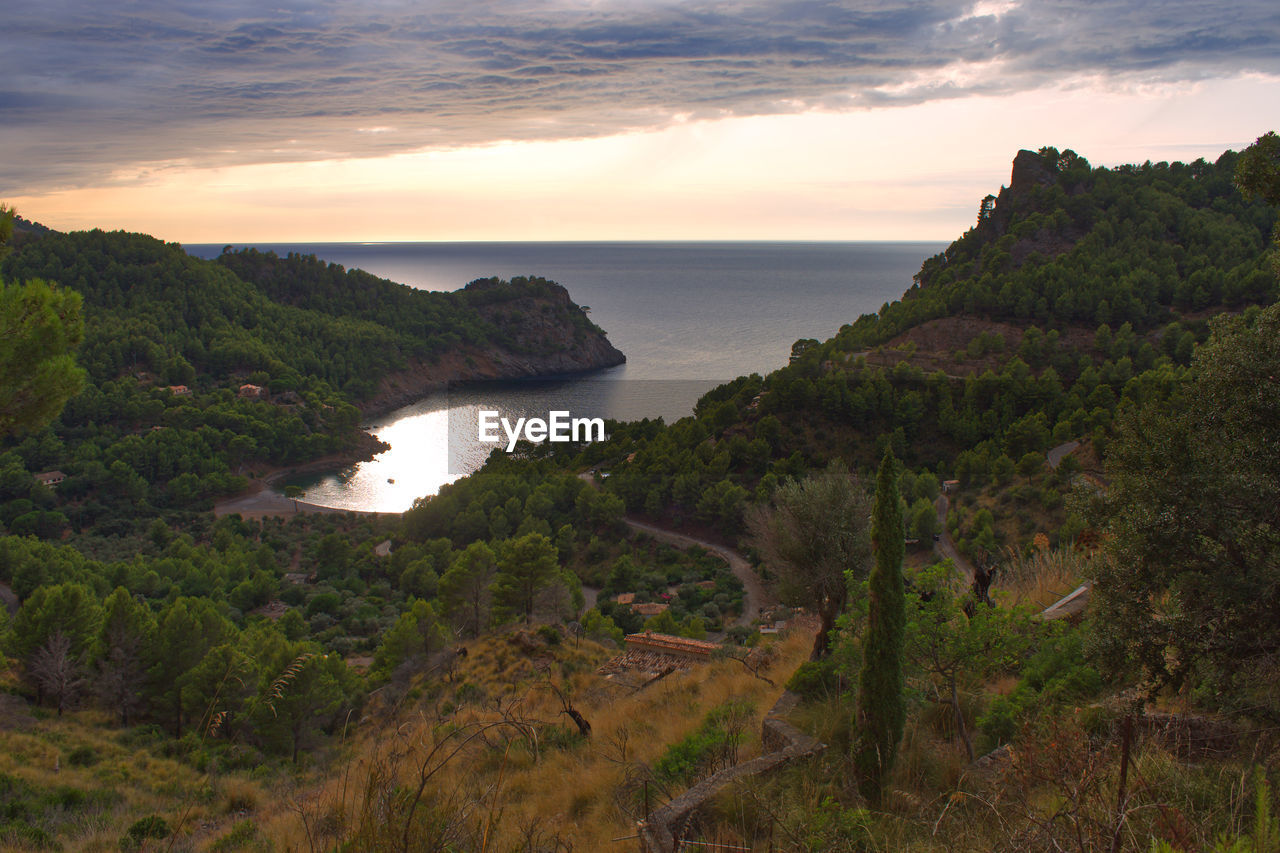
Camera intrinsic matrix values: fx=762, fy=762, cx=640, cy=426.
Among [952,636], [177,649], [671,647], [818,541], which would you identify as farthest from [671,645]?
[952,636]

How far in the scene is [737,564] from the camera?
32.2 metres

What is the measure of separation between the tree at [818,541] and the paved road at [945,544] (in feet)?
49.7

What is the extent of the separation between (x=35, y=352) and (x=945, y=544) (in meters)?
26.7

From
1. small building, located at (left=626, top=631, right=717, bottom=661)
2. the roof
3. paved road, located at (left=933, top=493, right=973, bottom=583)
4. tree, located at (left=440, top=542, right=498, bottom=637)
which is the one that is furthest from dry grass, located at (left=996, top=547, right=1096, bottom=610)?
paved road, located at (left=933, top=493, right=973, bottom=583)

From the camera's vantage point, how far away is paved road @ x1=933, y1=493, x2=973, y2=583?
2522 centimetres

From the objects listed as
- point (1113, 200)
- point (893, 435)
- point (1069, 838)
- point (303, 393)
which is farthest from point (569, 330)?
point (1069, 838)

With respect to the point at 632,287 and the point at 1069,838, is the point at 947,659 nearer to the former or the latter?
the point at 1069,838

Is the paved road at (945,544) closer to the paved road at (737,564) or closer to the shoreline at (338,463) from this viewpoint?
the paved road at (737,564)

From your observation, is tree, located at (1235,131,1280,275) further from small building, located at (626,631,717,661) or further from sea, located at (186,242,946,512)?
sea, located at (186,242,946,512)

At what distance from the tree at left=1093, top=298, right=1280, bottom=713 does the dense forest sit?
0.02 meters

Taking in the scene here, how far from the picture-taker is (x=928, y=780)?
463cm

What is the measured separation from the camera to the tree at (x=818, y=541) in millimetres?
11148

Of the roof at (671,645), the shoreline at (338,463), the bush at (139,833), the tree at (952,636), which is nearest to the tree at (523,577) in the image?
the roof at (671,645)

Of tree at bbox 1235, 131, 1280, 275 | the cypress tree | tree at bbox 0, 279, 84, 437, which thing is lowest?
the cypress tree
